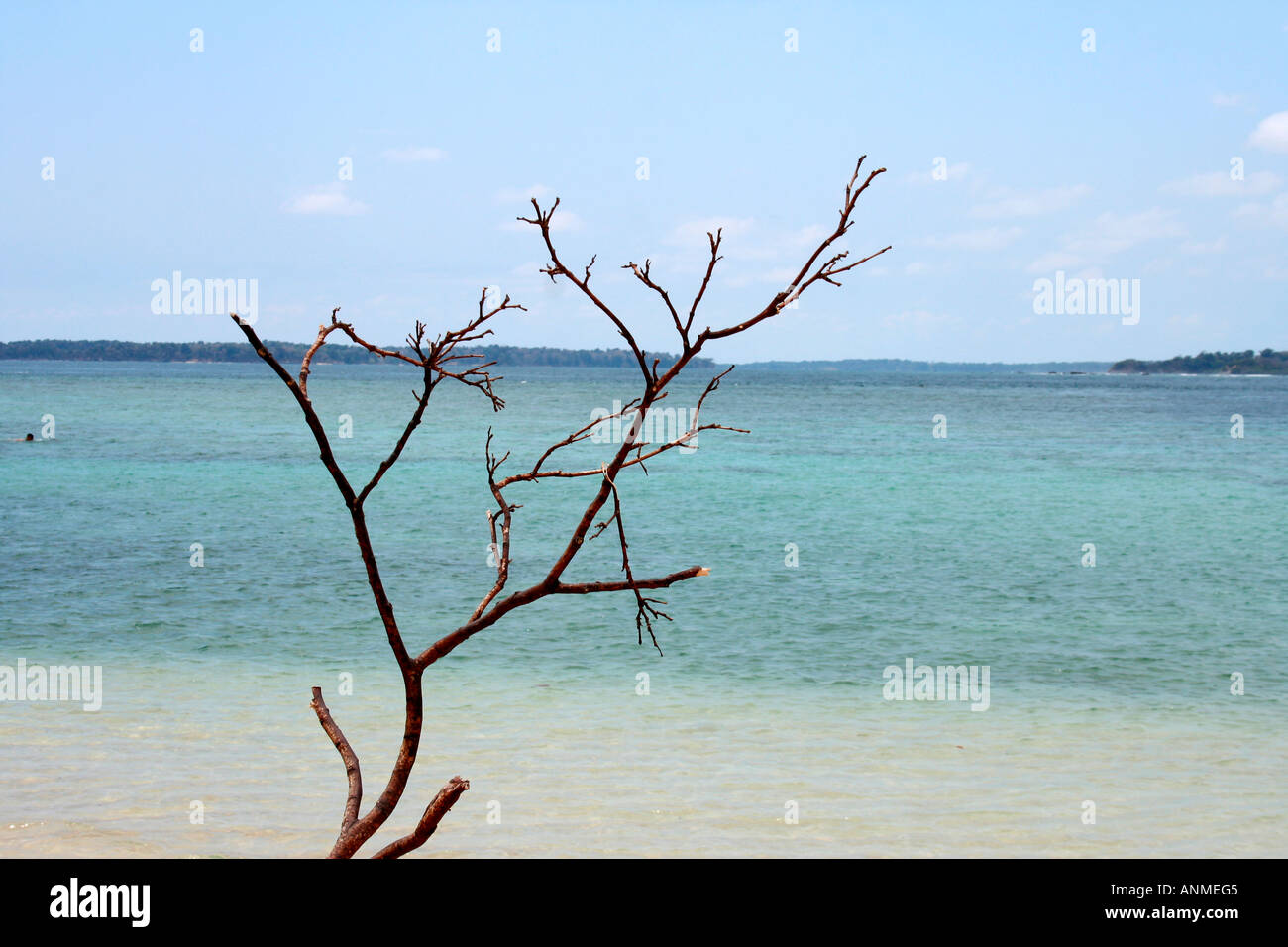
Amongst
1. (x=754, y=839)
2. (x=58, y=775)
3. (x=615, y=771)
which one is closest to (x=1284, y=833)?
(x=754, y=839)

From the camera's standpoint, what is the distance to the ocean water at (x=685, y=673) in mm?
7000

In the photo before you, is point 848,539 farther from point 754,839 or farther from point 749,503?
point 754,839

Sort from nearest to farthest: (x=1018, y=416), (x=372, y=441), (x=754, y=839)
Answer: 1. (x=754, y=839)
2. (x=372, y=441)
3. (x=1018, y=416)

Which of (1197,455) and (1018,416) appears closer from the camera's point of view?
(1197,455)

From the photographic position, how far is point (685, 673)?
36.2 ft

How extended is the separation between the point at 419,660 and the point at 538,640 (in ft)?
33.3

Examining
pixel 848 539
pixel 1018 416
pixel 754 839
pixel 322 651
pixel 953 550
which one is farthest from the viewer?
pixel 1018 416

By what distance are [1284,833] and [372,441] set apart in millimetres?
40695

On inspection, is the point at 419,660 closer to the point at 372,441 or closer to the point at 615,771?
the point at 615,771

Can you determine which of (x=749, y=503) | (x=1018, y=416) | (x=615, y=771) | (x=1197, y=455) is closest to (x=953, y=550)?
(x=749, y=503)

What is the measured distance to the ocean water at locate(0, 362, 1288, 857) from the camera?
7.00m

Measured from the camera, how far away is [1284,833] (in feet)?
22.7
